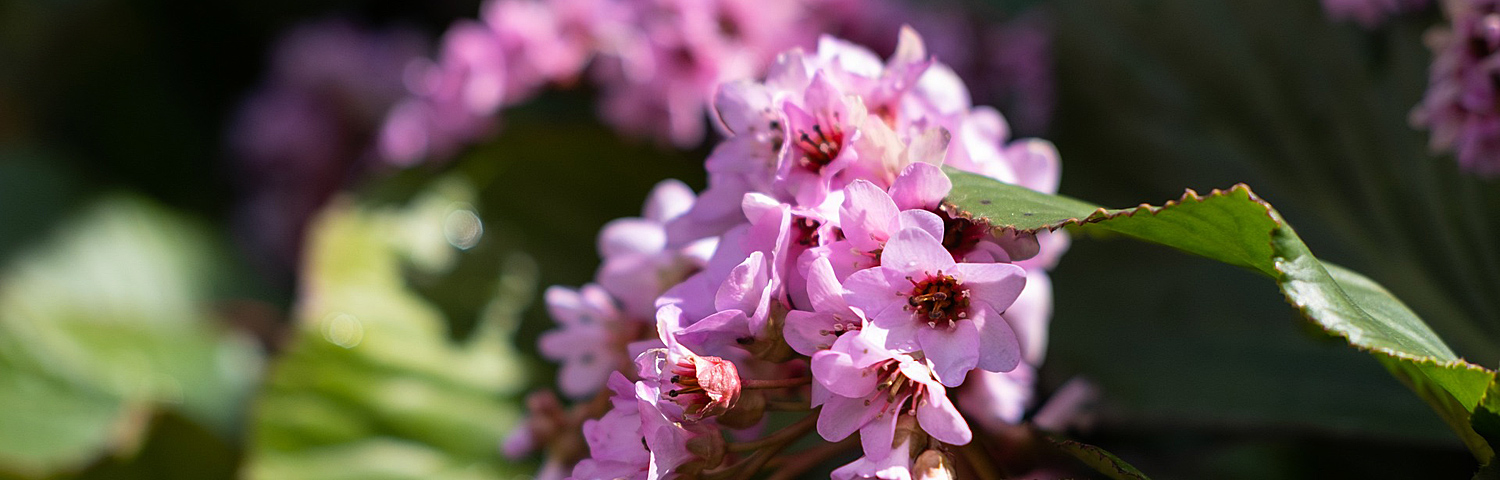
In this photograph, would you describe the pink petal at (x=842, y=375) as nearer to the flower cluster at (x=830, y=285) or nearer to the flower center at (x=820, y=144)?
the flower cluster at (x=830, y=285)

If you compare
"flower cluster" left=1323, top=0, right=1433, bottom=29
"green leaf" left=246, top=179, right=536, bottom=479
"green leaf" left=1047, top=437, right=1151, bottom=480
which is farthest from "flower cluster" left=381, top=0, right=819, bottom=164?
"green leaf" left=1047, top=437, right=1151, bottom=480

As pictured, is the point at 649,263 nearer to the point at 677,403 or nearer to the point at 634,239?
the point at 634,239

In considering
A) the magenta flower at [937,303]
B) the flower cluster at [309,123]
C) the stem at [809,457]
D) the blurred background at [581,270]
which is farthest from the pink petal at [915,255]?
the flower cluster at [309,123]

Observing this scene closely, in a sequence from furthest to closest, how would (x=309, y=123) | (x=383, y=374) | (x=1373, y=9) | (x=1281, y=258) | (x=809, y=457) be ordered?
(x=309, y=123)
(x=383, y=374)
(x=1373, y=9)
(x=809, y=457)
(x=1281, y=258)

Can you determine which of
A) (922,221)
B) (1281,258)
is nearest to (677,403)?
(922,221)

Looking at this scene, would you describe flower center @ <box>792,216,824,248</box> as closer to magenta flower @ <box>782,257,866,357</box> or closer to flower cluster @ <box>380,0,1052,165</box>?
magenta flower @ <box>782,257,866,357</box>

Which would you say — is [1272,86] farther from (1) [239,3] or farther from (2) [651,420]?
(1) [239,3]

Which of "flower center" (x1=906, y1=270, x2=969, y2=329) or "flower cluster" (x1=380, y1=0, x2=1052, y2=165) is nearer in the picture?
"flower center" (x1=906, y1=270, x2=969, y2=329)
